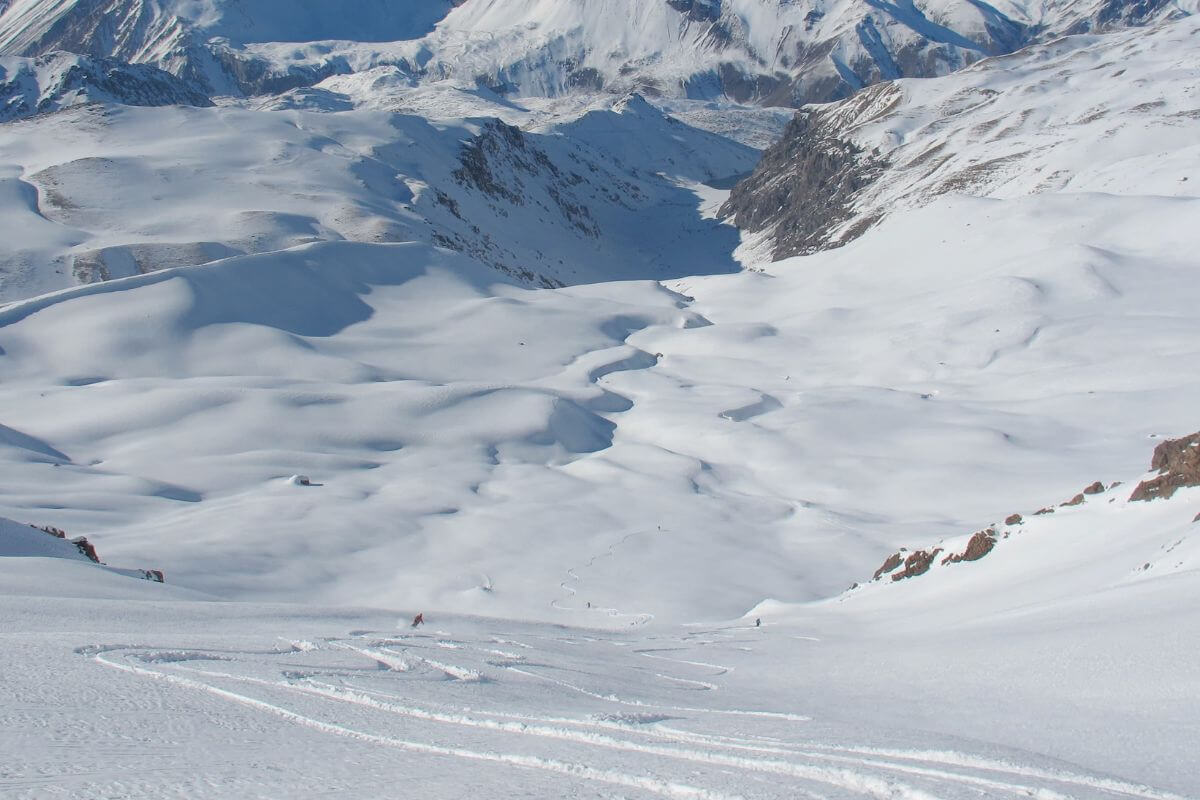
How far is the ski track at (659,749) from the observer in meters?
5.43

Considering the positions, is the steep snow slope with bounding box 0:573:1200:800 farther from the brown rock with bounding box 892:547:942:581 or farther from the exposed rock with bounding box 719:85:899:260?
the exposed rock with bounding box 719:85:899:260

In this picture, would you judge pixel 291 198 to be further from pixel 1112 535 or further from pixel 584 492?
pixel 1112 535

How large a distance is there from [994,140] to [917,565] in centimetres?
11447

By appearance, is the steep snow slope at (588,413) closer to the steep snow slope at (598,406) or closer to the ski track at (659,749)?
the steep snow slope at (598,406)

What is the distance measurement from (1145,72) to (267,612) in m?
140

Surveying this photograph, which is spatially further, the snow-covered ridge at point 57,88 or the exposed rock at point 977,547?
the snow-covered ridge at point 57,88

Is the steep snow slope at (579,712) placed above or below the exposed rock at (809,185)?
above

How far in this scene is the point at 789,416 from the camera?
4372cm

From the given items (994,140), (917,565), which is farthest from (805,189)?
(917,565)

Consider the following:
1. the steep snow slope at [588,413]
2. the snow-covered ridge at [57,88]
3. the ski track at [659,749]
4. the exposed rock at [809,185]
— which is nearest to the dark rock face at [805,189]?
the exposed rock at [809,185]

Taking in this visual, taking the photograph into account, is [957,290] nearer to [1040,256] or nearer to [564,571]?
[1040,256]

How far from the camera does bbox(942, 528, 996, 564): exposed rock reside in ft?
59.4

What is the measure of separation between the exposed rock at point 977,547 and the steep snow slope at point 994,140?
65191mm

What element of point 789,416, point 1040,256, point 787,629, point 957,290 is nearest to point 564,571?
point 787,629
